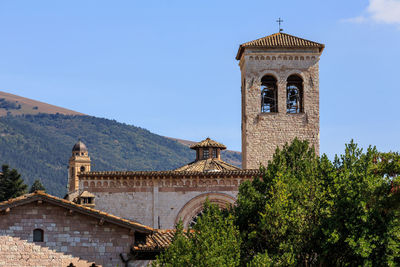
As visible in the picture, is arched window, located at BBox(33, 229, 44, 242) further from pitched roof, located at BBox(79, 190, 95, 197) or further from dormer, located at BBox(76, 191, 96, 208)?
pitched roof, located at BBox(79, 190, 95, 197)


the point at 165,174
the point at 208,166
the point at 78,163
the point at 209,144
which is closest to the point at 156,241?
the point at 165,174

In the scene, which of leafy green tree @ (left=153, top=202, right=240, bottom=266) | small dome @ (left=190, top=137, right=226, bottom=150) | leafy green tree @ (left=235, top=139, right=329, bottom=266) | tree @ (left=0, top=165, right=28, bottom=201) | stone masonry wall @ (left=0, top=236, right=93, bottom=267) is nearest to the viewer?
leafy green tree @ (left=153, top=202, right=240, bottom=266)

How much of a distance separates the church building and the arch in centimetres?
5

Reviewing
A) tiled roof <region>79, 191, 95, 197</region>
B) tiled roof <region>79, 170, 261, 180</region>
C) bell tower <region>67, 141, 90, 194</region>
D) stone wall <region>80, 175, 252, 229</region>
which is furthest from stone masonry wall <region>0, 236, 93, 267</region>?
bell tower <region>67, 141, 90, 194</region>

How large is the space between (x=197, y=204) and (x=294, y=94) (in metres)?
10.6

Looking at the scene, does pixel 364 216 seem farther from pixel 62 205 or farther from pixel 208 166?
pixel 208 166

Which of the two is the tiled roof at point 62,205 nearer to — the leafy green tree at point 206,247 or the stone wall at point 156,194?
the leafy green tree at point 206,247

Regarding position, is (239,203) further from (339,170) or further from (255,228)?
(339,170)

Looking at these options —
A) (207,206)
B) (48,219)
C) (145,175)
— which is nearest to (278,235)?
(207,206)

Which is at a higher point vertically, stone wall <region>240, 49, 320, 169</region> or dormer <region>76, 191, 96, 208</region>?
stone wall <region>240, 49, 320, 169</region>

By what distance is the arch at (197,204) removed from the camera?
3809 cm

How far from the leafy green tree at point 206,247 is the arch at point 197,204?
50.8ft

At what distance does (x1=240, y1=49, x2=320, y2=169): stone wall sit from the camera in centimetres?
4372

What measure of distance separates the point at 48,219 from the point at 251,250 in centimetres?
668
